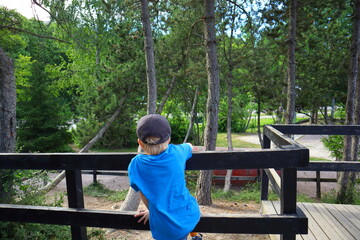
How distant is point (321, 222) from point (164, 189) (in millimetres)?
2619

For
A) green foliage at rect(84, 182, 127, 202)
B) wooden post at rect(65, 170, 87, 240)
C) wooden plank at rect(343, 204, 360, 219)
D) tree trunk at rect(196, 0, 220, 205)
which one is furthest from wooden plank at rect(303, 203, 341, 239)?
green foliage at rect(84, 182, 127, 202)

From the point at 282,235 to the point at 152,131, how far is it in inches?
47.4

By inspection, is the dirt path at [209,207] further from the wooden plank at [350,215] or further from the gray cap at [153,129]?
the gray cap at [153,129]

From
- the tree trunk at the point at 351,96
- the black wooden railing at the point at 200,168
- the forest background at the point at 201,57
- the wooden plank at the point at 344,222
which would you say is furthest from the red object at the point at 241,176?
the black wooden railing at the point at 200,168

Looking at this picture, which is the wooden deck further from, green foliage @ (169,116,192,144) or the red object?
green foliage @ (169,116,192,144)

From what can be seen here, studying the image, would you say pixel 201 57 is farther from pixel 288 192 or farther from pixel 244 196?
pixel 288 192

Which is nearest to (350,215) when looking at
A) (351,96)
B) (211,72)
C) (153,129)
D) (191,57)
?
(153,129)

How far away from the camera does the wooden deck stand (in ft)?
10.1

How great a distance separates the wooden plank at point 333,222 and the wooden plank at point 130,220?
1607 millimetres

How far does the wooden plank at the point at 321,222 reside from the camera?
309cm

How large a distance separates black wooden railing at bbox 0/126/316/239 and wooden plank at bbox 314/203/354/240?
5.18 ft

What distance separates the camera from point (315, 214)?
12.1 feet

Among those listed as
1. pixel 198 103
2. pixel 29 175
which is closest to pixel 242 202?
pixel 29 175

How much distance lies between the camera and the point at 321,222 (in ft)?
11.3
